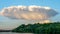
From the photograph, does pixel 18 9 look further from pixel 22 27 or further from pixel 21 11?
pixel 22 27

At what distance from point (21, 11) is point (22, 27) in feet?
1.03

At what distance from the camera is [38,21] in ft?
11.0

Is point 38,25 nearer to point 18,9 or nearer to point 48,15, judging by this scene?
point 48,15

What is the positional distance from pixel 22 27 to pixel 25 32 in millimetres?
108

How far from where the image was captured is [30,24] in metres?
3.32

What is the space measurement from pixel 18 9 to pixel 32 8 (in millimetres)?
263

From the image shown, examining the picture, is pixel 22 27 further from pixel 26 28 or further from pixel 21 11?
pixel 21 11

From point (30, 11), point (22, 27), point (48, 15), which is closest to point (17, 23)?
point (22, 27)

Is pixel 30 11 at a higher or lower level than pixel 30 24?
higher

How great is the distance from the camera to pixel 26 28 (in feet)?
10.9

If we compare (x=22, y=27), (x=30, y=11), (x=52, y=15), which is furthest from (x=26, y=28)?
(x=52, y=15)

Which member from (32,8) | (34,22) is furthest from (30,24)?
(32,8)

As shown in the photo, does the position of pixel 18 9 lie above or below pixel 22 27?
above

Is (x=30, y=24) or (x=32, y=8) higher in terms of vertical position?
(x=32, y=8)
